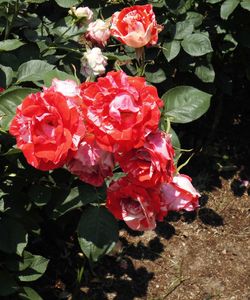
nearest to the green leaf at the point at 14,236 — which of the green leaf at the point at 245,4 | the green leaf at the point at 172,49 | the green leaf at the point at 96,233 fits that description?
the green leaf at the point at 96,233

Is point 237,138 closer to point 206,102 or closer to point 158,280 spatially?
point 158,280

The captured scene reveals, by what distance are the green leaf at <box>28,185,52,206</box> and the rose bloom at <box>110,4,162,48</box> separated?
18.9 inches

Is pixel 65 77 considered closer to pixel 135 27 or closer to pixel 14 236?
pixel 135 27

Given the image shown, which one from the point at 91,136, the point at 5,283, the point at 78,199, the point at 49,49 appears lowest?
the point at 5,283

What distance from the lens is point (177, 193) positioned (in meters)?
1.08

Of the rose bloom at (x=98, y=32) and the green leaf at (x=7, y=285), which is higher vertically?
the rose bloom at (x=98, y=32)

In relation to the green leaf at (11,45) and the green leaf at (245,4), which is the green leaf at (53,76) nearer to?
the green leaf at (11,45)

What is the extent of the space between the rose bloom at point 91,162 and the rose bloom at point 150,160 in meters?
0.04

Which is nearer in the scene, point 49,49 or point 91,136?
point 91,136

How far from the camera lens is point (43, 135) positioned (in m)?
0.92

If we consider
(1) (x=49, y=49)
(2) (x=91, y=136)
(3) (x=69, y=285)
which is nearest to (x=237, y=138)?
(3) (x=69, y=285)

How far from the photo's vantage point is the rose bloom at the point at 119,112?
89 cm

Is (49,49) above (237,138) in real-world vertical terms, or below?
above

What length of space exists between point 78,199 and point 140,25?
1.43ft
